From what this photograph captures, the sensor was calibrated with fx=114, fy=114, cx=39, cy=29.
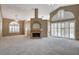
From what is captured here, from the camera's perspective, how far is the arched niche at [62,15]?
452 inches

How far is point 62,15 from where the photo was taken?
12672 millimetres

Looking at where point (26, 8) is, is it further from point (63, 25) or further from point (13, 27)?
point (13, 27)

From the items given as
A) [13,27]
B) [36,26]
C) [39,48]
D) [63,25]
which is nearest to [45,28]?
[36,26]

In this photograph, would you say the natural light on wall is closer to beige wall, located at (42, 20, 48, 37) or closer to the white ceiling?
beige wall, located at (42, 20, 48, 37)

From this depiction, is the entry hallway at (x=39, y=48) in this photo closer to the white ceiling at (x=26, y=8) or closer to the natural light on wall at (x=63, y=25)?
the natural light on wall at (x=63, y=25)

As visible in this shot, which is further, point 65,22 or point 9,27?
point 9,27

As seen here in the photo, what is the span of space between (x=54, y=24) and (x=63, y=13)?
220 cm

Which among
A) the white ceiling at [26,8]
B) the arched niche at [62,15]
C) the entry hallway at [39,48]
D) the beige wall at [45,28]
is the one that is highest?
the white ceiling at [26,8]

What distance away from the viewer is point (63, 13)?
12.4 metres

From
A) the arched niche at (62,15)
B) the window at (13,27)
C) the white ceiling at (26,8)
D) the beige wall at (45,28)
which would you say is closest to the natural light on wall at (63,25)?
the arched niche at (62,15)
